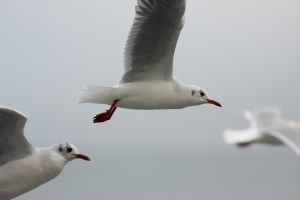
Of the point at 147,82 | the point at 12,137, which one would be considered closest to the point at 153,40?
the point at 147,82

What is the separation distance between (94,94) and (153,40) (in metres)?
0.97

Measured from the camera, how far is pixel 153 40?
20.2 feet

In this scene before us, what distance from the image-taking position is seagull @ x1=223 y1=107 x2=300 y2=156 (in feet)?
11.7

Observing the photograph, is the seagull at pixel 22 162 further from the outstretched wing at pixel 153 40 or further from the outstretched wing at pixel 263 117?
the outstretched wing at pixel 263 117

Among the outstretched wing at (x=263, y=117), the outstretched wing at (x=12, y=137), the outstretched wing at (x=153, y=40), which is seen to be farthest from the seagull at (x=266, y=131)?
the outstretched wing at (x=12, y=137)

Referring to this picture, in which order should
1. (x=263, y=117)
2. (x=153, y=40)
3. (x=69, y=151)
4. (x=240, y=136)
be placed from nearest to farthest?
(x=240, y=136) < (x=263, y=117) < (x=69, y=151) < (x=153, y=40)

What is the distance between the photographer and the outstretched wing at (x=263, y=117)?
13.8ft

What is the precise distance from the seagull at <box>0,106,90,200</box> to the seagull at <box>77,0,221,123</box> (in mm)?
979

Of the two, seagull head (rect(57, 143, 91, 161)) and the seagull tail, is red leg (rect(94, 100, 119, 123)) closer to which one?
the seagull tail

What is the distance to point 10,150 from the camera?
18.7 feet

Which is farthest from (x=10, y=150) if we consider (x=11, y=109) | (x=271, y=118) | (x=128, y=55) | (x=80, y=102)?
(x=271, y=118)

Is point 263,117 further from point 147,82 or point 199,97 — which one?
point 147,82

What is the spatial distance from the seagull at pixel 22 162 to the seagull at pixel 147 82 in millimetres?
979

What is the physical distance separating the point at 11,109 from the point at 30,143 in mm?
615
